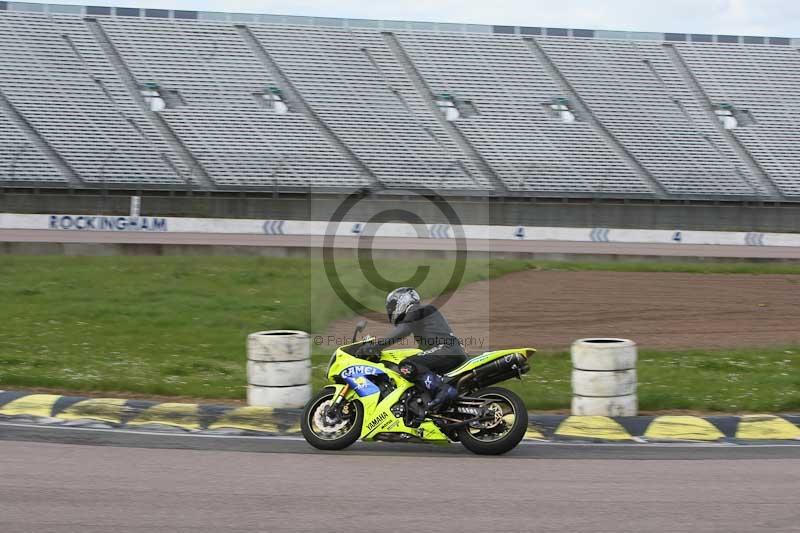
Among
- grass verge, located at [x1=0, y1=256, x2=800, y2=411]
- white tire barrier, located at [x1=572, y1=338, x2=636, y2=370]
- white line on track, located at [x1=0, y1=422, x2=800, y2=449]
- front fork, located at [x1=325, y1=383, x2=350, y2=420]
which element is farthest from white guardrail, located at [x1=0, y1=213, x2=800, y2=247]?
front fork, located at [x1=325, y1=383, x2=350, y2=420]

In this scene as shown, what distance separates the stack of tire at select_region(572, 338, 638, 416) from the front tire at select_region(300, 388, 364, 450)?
9.06 ft

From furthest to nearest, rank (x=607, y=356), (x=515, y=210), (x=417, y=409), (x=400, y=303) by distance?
(x=515, y=210)
(x=607, y=356)
(x=400, y=303)
(x=417, y=409)

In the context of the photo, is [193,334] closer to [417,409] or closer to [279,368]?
[279,368]

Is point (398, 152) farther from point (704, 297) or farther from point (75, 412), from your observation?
point (75, 412)

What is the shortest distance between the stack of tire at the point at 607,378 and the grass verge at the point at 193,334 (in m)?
0.86

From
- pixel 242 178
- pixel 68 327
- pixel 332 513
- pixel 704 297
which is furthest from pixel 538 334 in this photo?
pixel 242 178

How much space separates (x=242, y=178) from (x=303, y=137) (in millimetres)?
4222

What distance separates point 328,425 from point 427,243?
25.1m

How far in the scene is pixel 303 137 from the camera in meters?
41.8

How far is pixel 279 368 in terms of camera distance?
1033cm

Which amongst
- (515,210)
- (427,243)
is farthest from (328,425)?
(515,210)

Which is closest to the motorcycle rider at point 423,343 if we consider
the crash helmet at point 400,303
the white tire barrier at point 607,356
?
the crash helmet at point 400,303

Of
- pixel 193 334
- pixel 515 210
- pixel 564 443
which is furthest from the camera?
pixel 515 210

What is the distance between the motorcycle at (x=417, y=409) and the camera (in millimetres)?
8586
